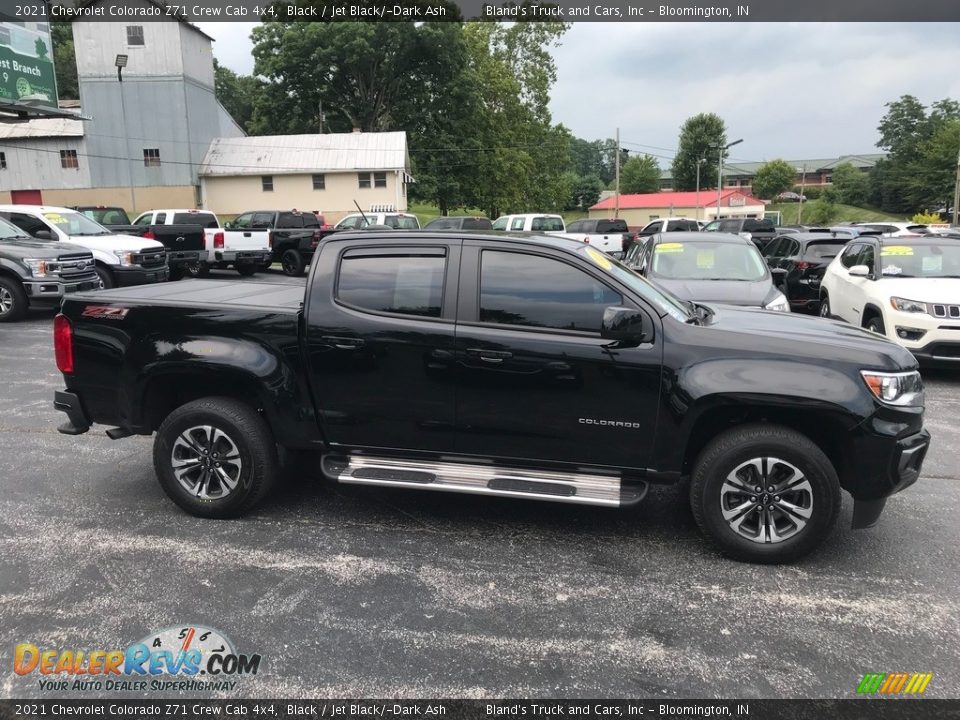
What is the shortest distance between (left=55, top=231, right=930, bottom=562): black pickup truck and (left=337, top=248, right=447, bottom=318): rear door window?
0.01m

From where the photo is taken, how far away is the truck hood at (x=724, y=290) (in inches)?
317

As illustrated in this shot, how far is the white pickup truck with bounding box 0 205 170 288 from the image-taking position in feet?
44.0

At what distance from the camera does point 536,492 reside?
389 cm

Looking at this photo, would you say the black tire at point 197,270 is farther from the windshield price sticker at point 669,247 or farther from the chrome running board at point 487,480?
the chrome running board at point 487,480

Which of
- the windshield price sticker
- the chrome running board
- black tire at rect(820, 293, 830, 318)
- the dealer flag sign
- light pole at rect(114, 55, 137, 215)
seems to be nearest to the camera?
the chrome running board

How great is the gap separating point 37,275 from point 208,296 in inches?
360

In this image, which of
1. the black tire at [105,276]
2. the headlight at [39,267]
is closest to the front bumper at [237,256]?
the black tire at [105,276]

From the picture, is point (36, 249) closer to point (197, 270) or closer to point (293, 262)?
point (197, 270)

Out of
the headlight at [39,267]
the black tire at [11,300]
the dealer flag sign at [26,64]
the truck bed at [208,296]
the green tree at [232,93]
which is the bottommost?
the black tire at [11,300]

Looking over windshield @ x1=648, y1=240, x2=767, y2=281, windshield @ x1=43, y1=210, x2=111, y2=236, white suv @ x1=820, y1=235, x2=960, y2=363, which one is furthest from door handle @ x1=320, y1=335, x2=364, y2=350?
windshield @ x1=43, y1=210, x2=111, y2=236

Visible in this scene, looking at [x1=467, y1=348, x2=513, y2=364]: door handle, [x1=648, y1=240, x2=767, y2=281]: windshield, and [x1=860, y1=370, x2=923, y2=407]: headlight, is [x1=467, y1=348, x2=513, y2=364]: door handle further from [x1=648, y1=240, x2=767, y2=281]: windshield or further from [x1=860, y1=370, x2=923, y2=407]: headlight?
[x1=648, y1=240, x2=767, y2=281]: windshield

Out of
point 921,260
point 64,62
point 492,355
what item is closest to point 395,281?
point 492,355

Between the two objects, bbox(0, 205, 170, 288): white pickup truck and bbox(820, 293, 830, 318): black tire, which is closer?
bbox(820, 293, 830, 318): black tire

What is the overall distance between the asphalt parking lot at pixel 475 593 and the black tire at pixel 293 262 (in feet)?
50.1
